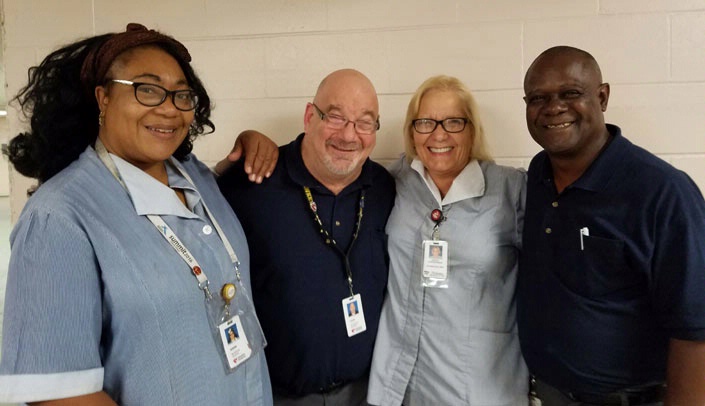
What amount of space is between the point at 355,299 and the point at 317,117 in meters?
0.70

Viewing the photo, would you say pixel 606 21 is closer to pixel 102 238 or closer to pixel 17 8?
pixel 102 238

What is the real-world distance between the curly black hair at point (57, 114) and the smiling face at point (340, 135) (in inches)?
26.9

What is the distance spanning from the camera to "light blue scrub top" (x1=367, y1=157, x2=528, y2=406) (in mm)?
1603

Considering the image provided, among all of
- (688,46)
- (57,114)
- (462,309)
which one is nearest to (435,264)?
(462,309)

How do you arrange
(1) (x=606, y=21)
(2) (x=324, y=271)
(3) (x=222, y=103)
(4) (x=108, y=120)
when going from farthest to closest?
(3) (x=222, y=103), (1) (x=606, y=21), (2) (x=324, y=271), (4) (x=108, y=120)

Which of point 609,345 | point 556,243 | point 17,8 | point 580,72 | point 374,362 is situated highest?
point 17,8

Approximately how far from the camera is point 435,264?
1622 mm

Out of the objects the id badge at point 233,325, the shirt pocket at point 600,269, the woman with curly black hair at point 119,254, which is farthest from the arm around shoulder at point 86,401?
the shirt pocket at point 600,269

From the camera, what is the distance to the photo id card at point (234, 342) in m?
1.17

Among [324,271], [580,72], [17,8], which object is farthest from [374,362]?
[17,8]

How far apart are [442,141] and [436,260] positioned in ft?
1.47

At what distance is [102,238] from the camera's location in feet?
3.22

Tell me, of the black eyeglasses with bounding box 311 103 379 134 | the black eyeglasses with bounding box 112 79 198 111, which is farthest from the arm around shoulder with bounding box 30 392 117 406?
the black eyeglasses with bounding box 311 103 379 134

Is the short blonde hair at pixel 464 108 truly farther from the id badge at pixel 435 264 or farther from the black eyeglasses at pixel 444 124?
the id badge at pixel 435 264
